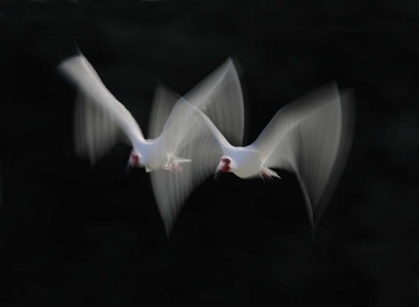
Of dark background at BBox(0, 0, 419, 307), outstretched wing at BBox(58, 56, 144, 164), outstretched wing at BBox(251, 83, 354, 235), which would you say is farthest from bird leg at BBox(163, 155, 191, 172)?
dark background at BBox(0, 0, 419, 307)

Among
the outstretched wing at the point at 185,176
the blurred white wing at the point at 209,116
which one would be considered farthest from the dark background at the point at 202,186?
the blurred white wing at the point at 209,116

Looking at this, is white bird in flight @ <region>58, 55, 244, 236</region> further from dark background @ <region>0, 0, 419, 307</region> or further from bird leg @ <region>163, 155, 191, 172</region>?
dark background @ <region>0, 0, 419, 307</region>

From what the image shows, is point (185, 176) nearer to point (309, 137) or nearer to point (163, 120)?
point (163, 120)

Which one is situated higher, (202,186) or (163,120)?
(163,120)

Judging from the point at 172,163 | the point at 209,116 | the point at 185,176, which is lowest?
the point at 185,176

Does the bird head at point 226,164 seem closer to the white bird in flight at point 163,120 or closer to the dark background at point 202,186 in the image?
the white bird in flight at point 163,120

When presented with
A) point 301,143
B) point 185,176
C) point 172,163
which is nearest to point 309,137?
point 301,143
